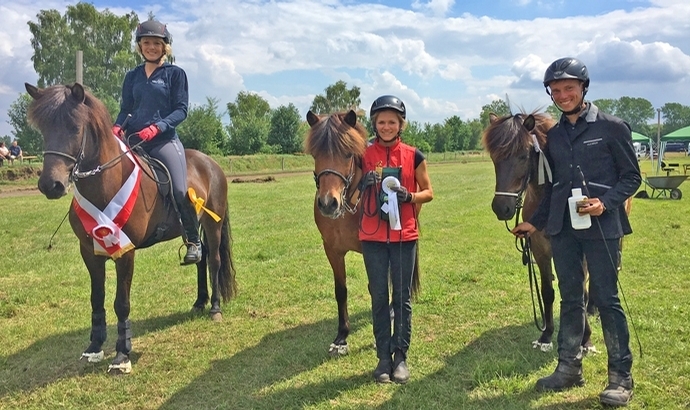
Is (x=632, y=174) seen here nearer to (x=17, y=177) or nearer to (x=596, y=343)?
(x=596, y=343)

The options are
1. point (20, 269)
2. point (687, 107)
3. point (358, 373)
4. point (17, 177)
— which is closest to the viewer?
point (358, 373)

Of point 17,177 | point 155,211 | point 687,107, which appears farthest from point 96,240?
point 687,107

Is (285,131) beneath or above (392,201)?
above

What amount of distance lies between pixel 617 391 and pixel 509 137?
6.53ft

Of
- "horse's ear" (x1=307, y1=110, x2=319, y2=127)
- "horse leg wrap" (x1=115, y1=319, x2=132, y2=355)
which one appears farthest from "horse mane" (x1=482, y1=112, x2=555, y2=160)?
"horse leg wrap" (x1=115, y1=319, x2=132, y2=355)

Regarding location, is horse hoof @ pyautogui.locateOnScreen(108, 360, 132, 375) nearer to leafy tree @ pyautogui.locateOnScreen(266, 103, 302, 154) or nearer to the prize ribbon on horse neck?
the prize ribbon on horse neck

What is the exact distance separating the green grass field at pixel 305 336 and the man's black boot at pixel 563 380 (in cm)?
8

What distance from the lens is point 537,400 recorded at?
3568 mm

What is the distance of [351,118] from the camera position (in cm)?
392

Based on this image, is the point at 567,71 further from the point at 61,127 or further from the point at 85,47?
the point at 85,47

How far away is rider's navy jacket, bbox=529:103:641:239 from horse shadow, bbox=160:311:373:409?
2.09 metres

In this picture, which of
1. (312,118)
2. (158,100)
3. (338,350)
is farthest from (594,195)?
(158,100)

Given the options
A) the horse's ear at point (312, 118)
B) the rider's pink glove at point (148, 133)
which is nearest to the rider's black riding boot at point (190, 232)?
the rider's pink glove at point (148, 133)

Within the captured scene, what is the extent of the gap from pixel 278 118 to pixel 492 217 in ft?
133
